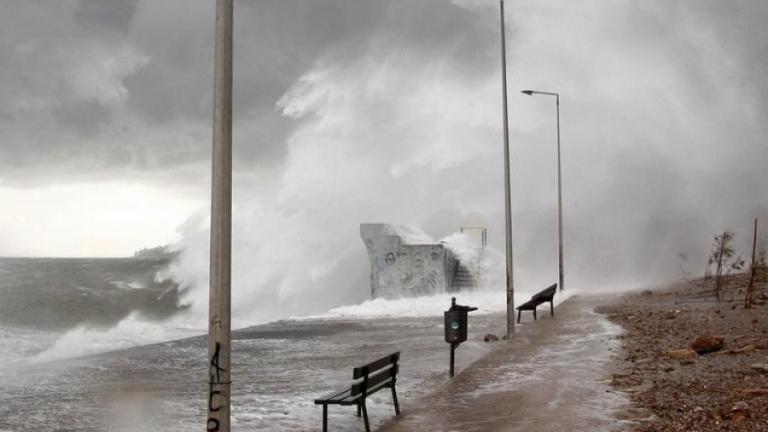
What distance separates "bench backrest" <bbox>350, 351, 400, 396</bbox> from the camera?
287 inches

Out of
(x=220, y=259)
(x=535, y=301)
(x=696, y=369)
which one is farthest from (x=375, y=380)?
(x=535, y=301)

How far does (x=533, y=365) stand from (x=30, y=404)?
7.55 m

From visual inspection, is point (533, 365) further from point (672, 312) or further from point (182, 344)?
point (182, 344)

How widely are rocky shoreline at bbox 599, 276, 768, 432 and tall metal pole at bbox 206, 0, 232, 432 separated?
387 centimetres

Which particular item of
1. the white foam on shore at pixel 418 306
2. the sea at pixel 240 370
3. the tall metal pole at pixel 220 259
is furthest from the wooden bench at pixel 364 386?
the white foam on shore at pixel 418 306

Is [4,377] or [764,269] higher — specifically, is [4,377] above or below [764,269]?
below

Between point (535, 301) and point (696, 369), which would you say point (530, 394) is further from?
point (535, 301)

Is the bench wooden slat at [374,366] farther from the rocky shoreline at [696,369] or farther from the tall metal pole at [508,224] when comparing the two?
the tall metal pole at [508,224]

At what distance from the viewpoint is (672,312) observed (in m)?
19.1

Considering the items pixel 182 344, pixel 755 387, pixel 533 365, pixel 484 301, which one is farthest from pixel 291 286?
pixel 755 387

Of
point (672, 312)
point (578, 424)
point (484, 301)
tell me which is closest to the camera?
point (578, 424)

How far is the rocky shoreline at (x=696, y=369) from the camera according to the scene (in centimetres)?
694

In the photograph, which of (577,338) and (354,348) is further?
(354,348)

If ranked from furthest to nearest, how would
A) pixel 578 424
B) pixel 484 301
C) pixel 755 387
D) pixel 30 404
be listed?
pixel 484 301, pixel 30 404, pixel 755 387, pixel 578 424
